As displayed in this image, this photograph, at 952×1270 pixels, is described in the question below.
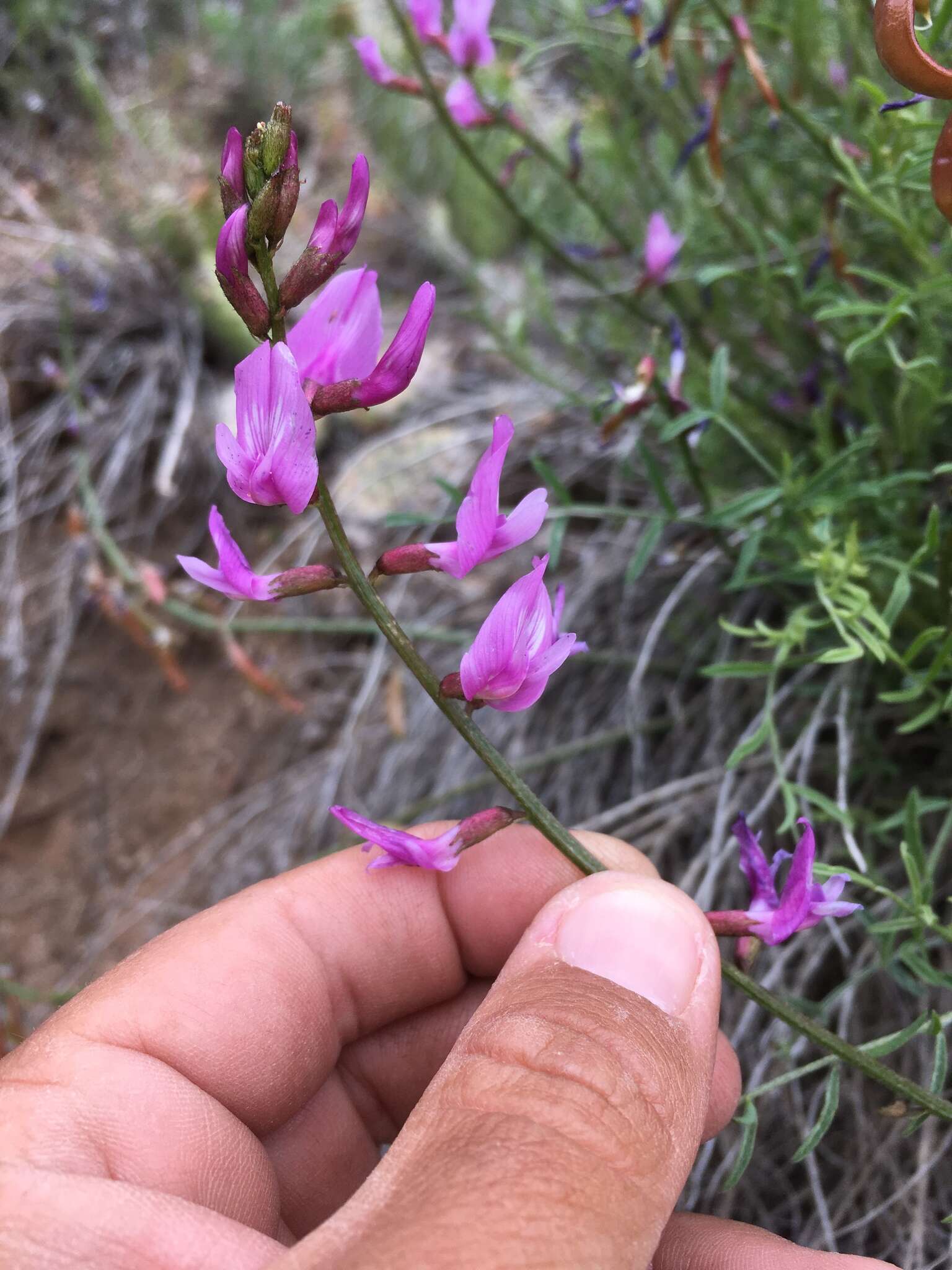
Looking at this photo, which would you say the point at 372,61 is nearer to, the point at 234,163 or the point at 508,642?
the point at 234,163

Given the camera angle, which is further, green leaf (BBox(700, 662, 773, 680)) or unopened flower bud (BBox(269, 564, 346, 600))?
green leaf (BBox(700, 662, 773, 680))

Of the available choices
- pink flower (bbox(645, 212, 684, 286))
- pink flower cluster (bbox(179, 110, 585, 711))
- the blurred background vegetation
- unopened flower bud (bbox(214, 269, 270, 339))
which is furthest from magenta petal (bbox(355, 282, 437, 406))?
pink flower (bbox(645, 212, 684, 286))

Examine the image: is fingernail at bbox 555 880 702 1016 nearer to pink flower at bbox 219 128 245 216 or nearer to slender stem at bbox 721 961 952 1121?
slender stem at bbox 721 961 952 1121

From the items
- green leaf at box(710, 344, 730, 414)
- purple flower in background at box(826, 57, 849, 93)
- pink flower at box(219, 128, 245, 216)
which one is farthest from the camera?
purple flower in background at box(826, 57, 849, 93)

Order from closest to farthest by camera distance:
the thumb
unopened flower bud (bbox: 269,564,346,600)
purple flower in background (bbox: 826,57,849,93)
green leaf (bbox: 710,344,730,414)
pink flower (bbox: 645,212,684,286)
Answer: the thumb, unopened flower bud (bbox: 269,564,346,600), green leaf (bbox: 710,344,730,414), pink flower (bbox: 645,212,684,286), purple flower in background (bbox: 826,57,849,93)

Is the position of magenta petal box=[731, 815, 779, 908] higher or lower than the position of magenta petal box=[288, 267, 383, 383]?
lower

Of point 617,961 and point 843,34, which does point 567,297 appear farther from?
point 617,961
